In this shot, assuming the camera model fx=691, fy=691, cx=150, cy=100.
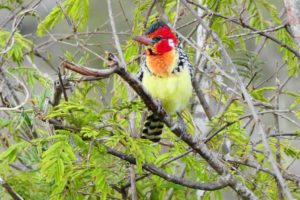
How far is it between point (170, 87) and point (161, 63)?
14 cm

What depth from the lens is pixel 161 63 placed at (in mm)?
3727

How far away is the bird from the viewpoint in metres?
3.72

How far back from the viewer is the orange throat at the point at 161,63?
3.72 metres

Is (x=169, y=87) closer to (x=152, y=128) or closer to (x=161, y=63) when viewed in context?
(x=161, y=63)

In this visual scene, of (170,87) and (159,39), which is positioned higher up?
→ (159,39)

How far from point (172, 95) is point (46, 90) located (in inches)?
34.5

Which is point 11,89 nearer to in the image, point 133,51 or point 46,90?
point 133,51

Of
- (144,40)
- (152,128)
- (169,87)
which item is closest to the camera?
(144,40)

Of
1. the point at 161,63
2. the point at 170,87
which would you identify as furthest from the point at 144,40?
the point at 170,87

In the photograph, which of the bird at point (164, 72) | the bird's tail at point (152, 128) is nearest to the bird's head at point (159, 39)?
the bird at point (164, 72)

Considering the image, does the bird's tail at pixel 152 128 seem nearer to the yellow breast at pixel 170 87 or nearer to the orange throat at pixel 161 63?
the yellow breast at pixel 170 87

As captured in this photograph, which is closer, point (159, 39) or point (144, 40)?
point (144, 40)

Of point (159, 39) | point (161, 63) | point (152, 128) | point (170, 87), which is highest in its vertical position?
point (159, 39)

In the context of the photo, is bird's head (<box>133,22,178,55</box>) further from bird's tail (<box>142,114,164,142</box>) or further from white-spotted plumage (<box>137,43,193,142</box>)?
bird's tail (<box>142,114,164,142</box>)
